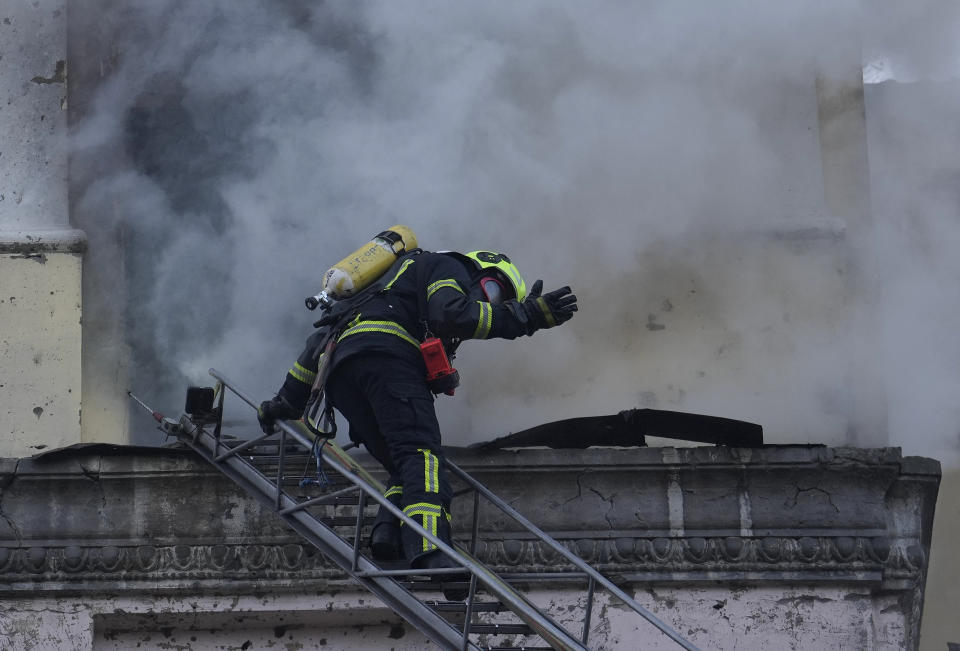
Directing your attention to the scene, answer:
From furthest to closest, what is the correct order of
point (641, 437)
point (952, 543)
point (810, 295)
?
1. point (952, 543)
2. point (810, 295)
3. point (641, 437)

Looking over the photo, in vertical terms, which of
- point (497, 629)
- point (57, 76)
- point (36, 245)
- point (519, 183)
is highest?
point (57, 76)

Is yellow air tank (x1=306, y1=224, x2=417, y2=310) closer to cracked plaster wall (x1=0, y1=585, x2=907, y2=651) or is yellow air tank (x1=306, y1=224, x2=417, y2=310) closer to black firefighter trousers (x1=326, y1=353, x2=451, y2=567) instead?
black firefighter trousers (x1=326, y1=353, x2=451, y2=567)

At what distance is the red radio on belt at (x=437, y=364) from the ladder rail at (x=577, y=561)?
376 millimetres

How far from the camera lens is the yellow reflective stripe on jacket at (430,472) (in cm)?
578

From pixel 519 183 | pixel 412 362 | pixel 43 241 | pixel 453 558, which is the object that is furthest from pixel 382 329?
pixel 43 241

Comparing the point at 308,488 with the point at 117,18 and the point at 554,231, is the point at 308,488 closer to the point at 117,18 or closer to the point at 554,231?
the point at 554,231

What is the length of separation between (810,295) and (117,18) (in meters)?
3.87

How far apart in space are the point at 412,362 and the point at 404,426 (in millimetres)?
282

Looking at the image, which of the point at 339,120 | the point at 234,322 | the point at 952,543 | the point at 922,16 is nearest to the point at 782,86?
the point at 922,16

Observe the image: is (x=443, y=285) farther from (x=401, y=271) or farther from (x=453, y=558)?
(x=453, y=558)

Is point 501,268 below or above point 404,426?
above

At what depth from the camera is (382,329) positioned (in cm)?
607

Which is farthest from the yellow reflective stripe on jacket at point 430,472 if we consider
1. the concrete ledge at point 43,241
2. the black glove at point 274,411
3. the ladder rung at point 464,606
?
the concrete ledge at point 43,241

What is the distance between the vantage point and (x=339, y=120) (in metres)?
8.32
